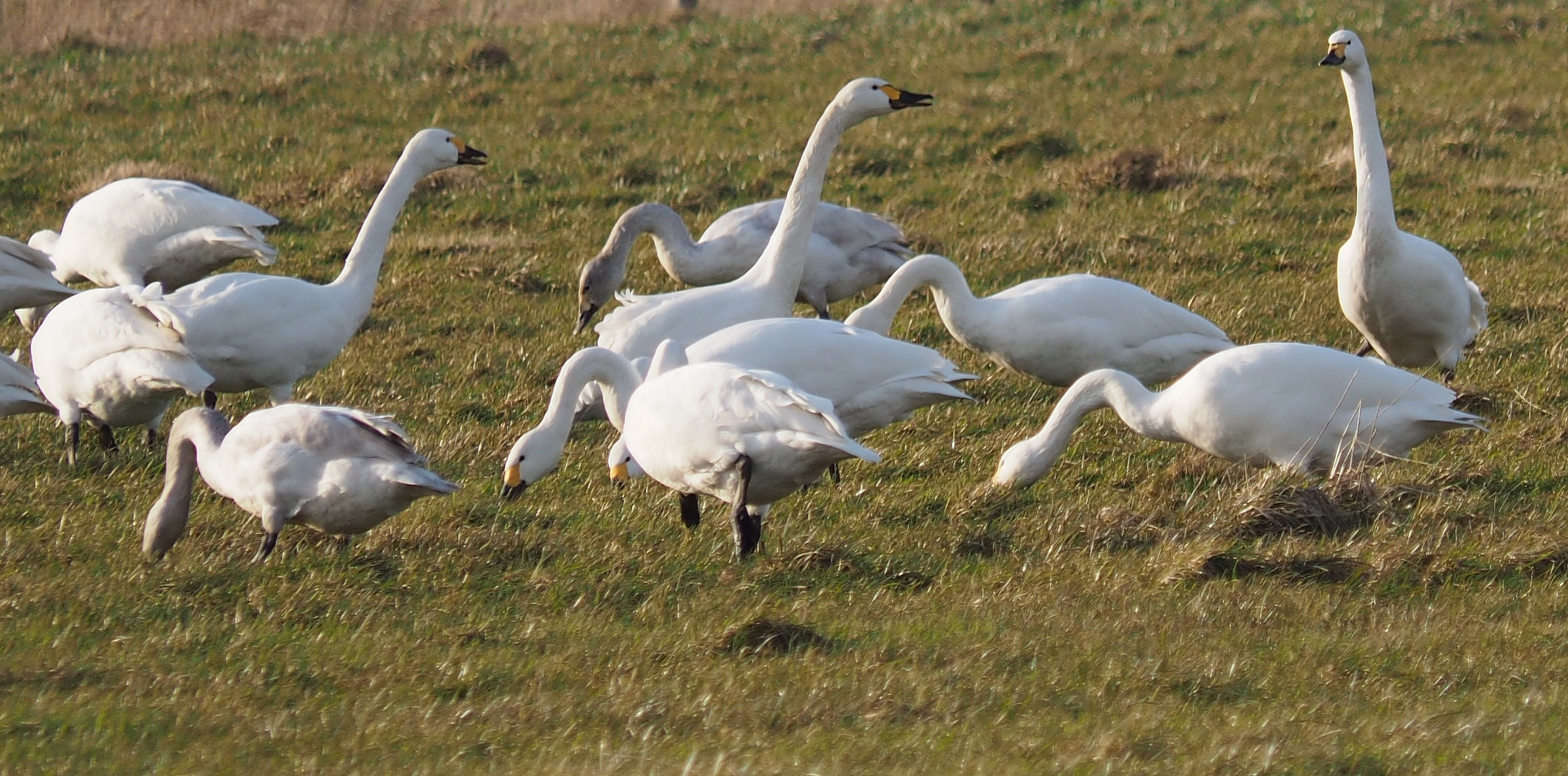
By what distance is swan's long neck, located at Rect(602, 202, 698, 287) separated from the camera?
375 inches

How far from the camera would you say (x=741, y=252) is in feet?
31.4

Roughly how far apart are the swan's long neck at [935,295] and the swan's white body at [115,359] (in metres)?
2.74

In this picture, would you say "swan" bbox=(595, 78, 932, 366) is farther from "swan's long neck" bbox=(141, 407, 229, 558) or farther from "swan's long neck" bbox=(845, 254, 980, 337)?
"swan's long neck" bbox=(141, 407, 229, 558)

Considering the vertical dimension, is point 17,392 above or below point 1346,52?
below

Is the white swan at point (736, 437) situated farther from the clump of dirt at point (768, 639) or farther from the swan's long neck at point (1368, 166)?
the swan's long neck at point (1368, 166)

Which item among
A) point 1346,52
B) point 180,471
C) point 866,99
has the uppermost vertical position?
point 1346,52

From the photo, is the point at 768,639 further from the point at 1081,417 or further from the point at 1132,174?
the point at 1132,174

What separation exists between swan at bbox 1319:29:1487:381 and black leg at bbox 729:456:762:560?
3.40 m

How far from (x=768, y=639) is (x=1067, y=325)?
121 inches

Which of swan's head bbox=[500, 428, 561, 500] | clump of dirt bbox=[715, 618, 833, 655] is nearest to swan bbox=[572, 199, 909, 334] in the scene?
swan's head bbox=[500, 428, 561, 500]

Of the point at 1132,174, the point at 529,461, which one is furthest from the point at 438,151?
the point at 1132,174

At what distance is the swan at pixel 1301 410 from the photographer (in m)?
6.13

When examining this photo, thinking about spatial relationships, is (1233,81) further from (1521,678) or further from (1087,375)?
(1521,678)

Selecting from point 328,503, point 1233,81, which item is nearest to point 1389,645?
point 328,503
